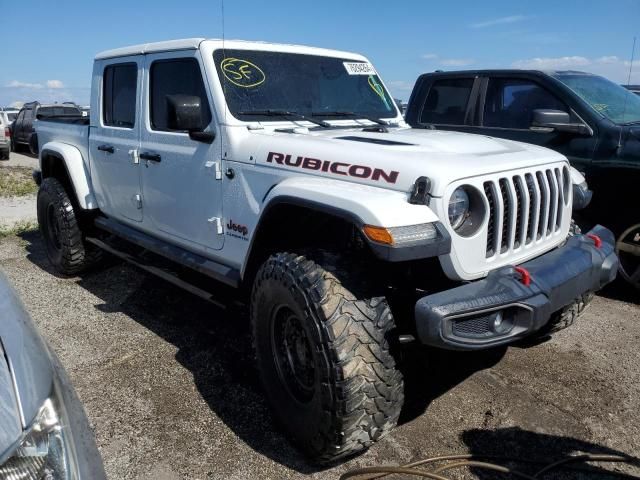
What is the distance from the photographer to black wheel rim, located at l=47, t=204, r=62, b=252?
543cm

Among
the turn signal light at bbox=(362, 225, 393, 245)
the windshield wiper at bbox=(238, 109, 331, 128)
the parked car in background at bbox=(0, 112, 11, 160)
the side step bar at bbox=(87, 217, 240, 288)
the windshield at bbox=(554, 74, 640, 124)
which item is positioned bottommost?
the parked car in background at bbox=(0, 112, 11, 160)

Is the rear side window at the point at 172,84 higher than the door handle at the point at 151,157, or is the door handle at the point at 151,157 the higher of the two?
the rear side window at the point at 172,84

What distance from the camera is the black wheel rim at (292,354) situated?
106 inches

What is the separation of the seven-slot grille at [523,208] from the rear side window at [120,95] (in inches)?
108

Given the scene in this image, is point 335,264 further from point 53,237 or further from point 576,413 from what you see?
point 53,237

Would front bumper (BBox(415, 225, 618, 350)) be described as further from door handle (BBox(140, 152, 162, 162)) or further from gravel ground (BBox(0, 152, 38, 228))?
gravel ground (BBox(0, 152, 38, 228))

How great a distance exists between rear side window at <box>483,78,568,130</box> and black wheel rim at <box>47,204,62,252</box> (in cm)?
417

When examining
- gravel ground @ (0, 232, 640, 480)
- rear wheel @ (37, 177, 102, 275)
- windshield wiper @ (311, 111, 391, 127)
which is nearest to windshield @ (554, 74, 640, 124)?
gravel ground @ (0, 232, 640, 480)

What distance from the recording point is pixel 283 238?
3.12 metres

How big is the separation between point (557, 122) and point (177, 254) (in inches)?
126

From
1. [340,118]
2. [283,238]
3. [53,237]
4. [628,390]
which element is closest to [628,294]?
[628,390]

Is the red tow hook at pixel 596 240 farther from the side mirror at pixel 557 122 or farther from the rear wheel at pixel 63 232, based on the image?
the rear wheel at pixel 63 232

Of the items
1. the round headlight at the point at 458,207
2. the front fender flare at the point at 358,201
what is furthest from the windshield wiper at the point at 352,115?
the round headlight at the point at 458,207

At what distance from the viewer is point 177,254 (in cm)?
380
